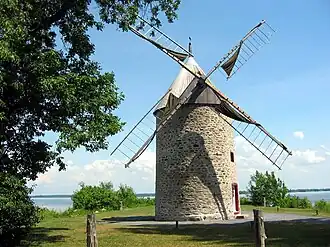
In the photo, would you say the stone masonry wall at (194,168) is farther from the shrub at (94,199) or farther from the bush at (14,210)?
the shrub at (94,199)

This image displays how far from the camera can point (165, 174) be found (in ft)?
85.9

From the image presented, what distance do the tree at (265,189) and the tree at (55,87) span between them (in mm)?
26627

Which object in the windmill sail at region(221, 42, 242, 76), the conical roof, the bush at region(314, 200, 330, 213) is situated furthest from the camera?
the bush at region(314, 200, 330, 213)

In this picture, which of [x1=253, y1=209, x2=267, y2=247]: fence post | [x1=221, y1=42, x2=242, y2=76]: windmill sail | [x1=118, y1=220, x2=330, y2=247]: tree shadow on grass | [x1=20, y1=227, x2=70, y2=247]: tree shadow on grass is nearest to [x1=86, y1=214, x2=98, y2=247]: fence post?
[x1=253, y1=209, x2=267, y2=247]: fence post

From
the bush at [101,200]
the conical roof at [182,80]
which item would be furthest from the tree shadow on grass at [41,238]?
the bush at [101,200]

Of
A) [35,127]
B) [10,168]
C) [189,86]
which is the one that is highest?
[189,86]

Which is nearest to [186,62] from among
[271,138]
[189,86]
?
[189,86]

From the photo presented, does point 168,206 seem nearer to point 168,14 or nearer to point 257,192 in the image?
point 168,14

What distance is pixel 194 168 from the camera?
83.3ft

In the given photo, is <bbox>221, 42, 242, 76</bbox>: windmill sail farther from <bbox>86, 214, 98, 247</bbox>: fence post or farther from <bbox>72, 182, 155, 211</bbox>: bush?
<bbox>72, 182, 155, 211</bbox>: bush

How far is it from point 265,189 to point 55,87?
29916 mm

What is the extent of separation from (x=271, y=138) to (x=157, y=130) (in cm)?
645

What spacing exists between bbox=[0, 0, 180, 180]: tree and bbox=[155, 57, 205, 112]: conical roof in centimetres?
960

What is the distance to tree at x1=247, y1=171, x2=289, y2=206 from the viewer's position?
40.8 metres
